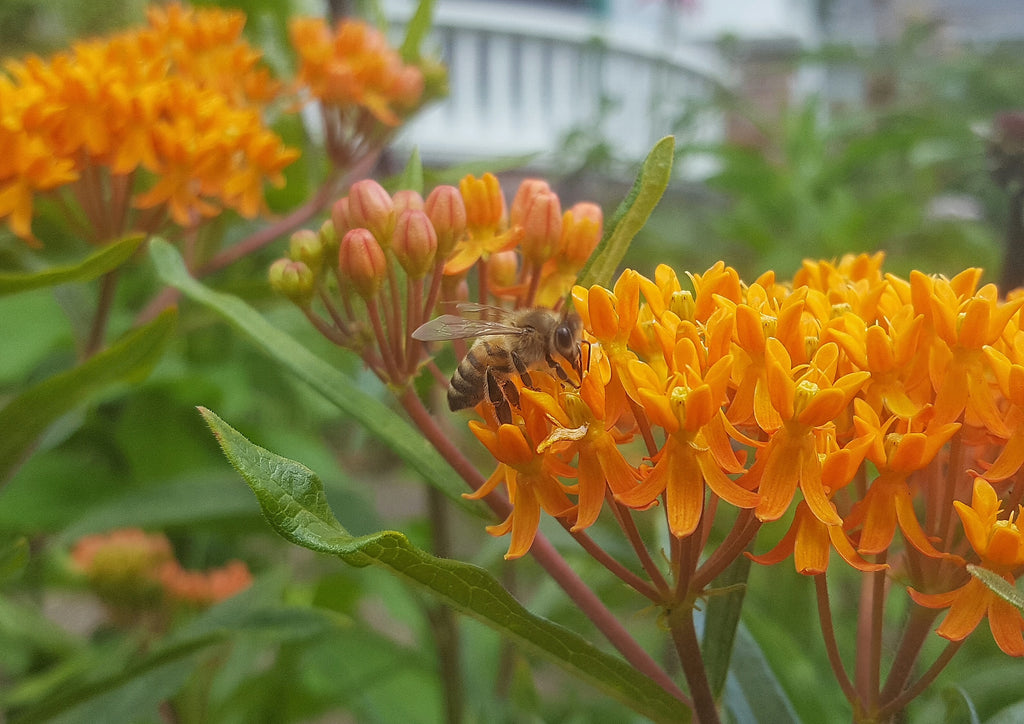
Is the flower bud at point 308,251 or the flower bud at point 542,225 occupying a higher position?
the flower bud at point 542,225

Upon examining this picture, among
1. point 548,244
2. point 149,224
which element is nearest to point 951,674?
point 548,244

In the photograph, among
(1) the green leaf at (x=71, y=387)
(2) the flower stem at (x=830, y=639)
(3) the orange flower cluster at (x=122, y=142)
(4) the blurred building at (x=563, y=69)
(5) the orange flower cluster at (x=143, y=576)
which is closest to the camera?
(2) the flower stem at (x=830, y=639)

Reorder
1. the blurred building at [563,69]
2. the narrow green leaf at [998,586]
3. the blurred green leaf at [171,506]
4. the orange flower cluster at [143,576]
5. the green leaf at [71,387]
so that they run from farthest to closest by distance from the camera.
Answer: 1. the blurred building at [563,69]
2. the orange flower cluster at [143,576]
3. the blurred green leaf at [171,506]
4. the green leaf at [71,387]
5. the narrow green leaf at [998,586]

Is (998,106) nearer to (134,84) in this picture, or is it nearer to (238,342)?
(238,342)

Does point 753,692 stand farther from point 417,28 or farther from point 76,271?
point 417,28

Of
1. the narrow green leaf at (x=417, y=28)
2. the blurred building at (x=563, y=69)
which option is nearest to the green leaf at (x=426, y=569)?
the narrow green leaf at (x=417, y=28)

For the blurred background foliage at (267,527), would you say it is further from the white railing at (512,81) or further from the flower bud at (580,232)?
the white railing at (512,81)

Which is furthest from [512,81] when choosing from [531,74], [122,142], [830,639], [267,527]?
[830,639]

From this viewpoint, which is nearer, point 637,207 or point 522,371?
point 637,207
